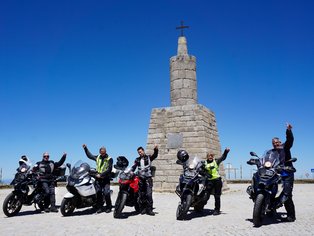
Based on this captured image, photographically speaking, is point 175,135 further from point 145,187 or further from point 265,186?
point 265,186

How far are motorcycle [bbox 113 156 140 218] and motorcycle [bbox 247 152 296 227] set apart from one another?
9.46ft

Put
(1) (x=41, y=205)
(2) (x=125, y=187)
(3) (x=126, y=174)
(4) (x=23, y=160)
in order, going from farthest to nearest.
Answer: (1) (x=41, y=205)
(4) (x=23, y=160)
(3) (x=126, y=174)
(2) (x=125, y=187)

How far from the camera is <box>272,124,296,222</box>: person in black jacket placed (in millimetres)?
6453

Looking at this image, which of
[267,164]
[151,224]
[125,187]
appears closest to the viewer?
[267,164]

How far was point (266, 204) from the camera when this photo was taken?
6160 mm

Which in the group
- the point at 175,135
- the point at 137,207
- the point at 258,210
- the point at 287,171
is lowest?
the point at 137,207

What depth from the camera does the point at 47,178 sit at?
8.77 metres

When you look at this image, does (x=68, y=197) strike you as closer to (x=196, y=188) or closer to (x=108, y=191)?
(x=108, y=191)

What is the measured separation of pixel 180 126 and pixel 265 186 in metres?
8.49

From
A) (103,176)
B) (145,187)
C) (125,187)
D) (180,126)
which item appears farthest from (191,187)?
(180,126)

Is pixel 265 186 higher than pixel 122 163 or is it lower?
lower

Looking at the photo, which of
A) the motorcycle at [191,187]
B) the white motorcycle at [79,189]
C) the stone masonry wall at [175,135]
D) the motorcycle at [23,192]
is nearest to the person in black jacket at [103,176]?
the white motorcycle at [79,189]

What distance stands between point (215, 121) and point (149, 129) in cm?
355

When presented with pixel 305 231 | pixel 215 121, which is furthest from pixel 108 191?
pixel 215 121
